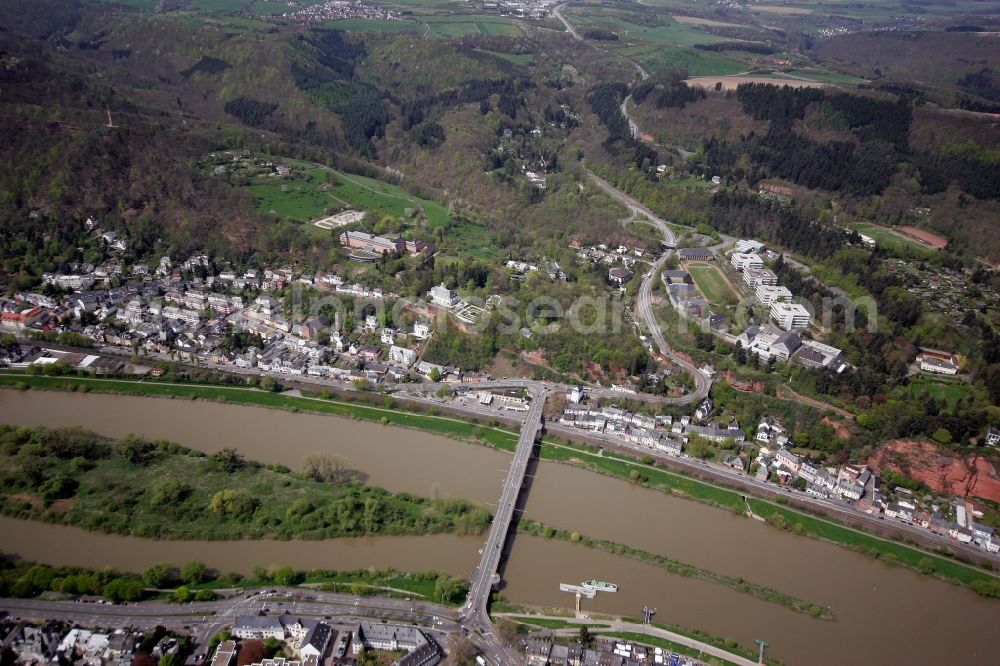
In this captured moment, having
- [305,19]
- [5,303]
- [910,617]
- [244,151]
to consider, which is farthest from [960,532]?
[305,19]

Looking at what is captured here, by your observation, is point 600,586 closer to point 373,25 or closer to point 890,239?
point 890,239

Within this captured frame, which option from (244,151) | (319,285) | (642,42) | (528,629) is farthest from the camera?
(642,42)

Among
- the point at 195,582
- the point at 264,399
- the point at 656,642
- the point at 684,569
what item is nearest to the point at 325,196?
the point at 264,399

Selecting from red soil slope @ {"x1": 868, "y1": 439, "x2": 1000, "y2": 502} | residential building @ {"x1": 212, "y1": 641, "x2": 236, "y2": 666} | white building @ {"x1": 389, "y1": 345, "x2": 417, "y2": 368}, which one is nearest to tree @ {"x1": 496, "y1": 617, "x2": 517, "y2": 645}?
residential building @ {"x1": 212, "y1": 641, "x2": 236, "y2": 666}

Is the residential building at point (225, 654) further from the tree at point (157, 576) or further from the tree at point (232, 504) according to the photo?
the tree at point (232, 504)

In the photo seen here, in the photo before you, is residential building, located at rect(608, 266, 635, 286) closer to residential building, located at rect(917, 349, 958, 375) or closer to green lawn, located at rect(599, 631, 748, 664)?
residential building, located at rect(917, 349, 958, 375)

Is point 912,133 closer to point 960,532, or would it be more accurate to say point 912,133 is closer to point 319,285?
point 960,532
